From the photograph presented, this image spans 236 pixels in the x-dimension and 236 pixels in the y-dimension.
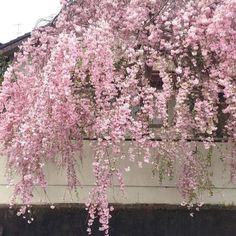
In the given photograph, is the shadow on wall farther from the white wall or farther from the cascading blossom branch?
the cascading blossom branch

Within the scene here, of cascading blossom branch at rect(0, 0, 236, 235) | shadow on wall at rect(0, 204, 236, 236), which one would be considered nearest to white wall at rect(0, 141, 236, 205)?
shadow on wall at rect(0, 204, 236, 236)

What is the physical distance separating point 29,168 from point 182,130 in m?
2.01

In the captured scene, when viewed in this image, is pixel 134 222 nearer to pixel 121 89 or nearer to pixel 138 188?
pixel 138 188

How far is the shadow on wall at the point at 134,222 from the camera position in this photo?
840 centimetres

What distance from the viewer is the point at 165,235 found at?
8.38 meters

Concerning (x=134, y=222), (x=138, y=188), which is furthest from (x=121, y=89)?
(x=134, y=222)

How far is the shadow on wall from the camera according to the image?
331 inches

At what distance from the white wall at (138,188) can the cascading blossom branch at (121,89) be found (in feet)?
3.63

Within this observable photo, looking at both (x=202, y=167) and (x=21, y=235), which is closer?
(x=202, y=167)

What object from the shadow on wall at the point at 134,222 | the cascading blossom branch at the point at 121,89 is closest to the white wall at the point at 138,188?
the shadow on wall at the point at 134,222

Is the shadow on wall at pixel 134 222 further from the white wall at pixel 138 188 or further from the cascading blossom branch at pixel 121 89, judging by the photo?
the cascading blossom branch at pixel 121 89

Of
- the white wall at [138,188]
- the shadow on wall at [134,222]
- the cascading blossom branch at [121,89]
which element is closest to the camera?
the cascading blossom branch at [121,89]

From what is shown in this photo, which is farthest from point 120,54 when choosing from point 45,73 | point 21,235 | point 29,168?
point 21,235

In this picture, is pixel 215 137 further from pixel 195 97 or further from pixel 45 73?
pixel 45 73
